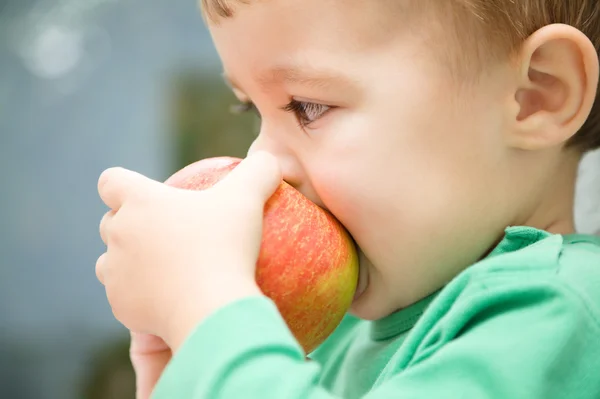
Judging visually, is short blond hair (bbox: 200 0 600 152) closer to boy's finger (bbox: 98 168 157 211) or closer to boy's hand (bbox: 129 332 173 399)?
boy's finger (bbox: 98 168 157 211)

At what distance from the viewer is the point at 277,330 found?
593 mm

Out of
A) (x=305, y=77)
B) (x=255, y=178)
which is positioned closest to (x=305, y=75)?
(x=305, y=77)

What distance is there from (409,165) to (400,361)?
18 cm

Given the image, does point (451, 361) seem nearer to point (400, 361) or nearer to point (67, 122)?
point (400, 361)

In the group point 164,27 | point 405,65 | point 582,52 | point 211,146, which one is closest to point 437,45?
point 405,65

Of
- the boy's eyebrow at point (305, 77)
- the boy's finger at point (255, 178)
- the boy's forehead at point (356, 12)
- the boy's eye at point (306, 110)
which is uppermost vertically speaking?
the boy's forehead at point (356, 12)

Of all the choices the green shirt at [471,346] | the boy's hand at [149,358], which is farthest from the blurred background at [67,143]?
the green shirt at [471,346]

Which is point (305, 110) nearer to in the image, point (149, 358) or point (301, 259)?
point (301, 259)

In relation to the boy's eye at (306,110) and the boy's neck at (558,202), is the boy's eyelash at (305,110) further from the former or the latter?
the boy's neck at (558,202)

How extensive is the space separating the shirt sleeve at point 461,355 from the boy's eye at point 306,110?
0.24 meters

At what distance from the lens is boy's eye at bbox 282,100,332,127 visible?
0.78m

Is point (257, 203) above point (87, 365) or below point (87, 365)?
above

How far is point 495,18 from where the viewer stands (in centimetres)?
76

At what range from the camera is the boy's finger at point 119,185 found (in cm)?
71
